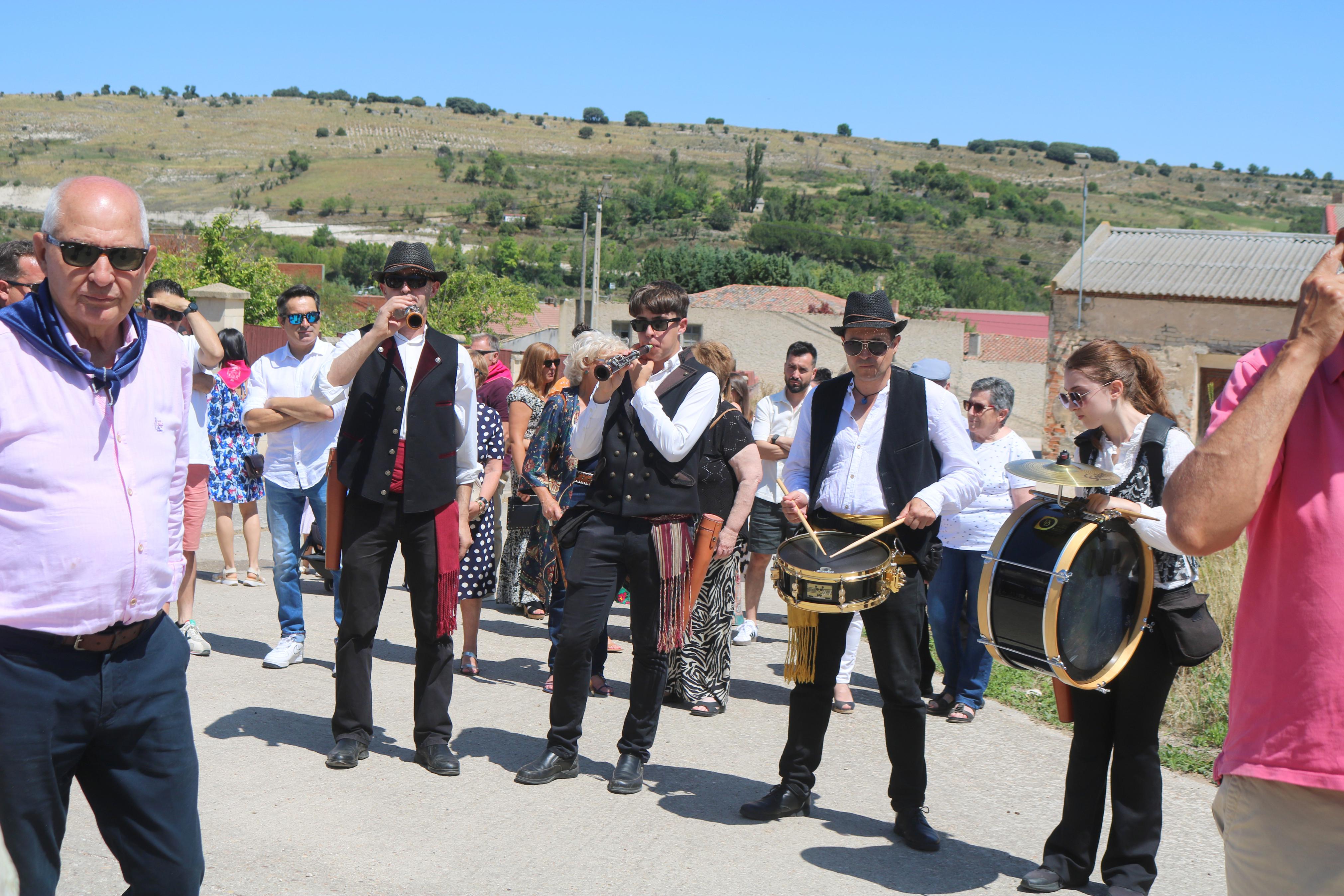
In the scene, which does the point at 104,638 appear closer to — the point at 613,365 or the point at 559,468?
the point at 613,365

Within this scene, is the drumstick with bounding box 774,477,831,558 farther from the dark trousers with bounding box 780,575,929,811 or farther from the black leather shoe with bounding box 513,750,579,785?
the black leather shoe with bounding box 513,750,579,785

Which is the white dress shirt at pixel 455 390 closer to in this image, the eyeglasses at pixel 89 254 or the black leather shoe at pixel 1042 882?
the eyeglasses at pixel 89 254

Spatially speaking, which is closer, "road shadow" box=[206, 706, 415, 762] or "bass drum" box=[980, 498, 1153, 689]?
"bass drum" box=[980, 498, 1153, 689]

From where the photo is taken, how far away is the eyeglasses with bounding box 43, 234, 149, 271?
2.80 metres

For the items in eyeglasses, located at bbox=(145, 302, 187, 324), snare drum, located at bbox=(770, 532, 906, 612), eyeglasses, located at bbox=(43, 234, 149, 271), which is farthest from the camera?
eyeglasses, located at bbox=(145, 302, 187, 324)

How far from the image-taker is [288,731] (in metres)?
5.73

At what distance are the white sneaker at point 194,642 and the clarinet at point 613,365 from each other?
3.48 meters

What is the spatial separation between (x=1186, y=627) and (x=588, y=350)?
3344 mm

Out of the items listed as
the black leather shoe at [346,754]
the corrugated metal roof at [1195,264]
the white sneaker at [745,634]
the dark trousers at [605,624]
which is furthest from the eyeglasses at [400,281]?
the corrugated metal roof at [1195,264]

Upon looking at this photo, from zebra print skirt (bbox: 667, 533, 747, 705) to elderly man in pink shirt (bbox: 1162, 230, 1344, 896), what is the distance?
4345mm

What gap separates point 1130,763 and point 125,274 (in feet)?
12.5

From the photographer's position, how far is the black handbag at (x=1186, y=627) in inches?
164

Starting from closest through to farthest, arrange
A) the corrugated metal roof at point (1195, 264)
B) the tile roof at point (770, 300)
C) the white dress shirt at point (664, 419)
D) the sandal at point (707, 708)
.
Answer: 1. the white dress shirt at point (664, 419)
2. the sandal at point (707, 708)
3. the corrugated metal roof at point (1195, 264)
4. the tile roof at point (770, 300)

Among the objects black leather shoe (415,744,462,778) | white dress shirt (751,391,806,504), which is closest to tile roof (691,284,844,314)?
white dress shirt (751,391,806,504)
